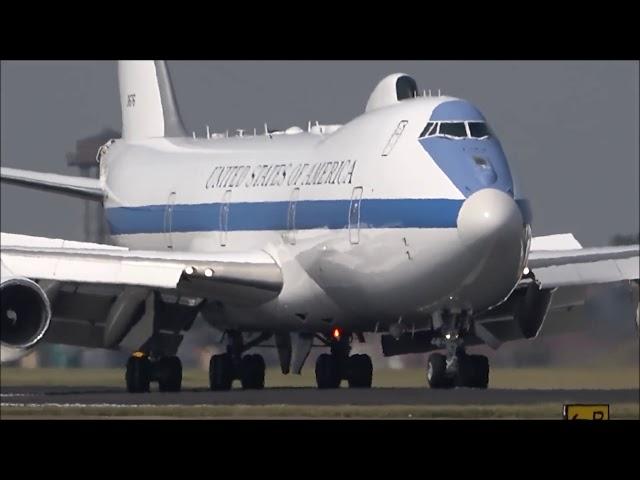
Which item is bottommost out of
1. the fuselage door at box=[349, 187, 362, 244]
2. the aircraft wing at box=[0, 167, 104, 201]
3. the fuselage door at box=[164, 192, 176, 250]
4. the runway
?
the runway

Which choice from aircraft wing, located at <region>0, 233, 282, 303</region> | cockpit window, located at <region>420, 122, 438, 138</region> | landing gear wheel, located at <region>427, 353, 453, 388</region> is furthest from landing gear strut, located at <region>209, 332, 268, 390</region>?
cockpit window, located at <region>420, 122, 438, 138</region>

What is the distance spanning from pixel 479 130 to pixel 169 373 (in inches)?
368

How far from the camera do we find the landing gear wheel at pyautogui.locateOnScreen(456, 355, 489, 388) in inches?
1564

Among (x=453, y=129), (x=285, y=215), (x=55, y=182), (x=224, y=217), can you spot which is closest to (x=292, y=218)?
(x=285, y=215)

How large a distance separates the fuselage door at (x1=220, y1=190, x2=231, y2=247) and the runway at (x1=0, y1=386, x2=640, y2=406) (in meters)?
3.40

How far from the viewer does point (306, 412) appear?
1243 inches

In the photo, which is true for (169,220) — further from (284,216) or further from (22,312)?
(22,312)

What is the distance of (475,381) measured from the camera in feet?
131

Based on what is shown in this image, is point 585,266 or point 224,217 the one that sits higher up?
point 224,217

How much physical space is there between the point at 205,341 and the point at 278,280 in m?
7.74

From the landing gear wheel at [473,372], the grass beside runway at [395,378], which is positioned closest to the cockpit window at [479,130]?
the landing gear wheel at [473,372]

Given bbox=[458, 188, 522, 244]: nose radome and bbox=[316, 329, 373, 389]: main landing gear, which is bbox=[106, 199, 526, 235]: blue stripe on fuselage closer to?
bbox=[458, 188, 522, 244]: nose radome
